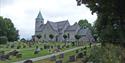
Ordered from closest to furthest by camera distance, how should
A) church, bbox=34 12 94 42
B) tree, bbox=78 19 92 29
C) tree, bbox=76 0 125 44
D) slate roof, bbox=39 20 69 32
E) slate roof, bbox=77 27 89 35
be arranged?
1. tree, bbox=76 0 125 44
2. slate roof, bbox=77 27 89 35
3. church, bbox=34 12 94 42
4. tree, bbox=78 19 92 29
5. slate roof, bbox=39 20 69 32

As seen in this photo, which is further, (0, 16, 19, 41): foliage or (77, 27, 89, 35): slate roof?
(77, 27, 89, 35): slate roof

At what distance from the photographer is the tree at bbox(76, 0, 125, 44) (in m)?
26.7

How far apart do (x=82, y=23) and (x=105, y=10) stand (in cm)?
9307

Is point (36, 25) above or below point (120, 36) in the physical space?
above

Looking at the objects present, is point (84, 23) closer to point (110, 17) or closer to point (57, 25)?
point (57, 25)

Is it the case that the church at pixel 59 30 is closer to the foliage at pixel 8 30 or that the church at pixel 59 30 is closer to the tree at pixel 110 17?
the foliage at pixel 8 30

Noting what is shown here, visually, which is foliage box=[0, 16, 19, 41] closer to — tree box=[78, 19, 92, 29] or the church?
the church

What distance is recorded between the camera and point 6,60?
1331 inches

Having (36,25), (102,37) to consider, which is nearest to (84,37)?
(36,25)

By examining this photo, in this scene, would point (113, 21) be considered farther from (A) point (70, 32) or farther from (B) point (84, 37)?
(A) point (70, 32)

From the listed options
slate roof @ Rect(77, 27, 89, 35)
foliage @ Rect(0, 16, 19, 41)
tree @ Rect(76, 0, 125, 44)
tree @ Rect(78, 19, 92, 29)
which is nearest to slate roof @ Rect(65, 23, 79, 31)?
tree @ Rect(78, 19, 92, 29)

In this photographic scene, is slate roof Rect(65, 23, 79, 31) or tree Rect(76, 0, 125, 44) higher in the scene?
slate roof Rect(65, 23, 79, 31)

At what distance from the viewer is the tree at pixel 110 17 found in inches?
1053

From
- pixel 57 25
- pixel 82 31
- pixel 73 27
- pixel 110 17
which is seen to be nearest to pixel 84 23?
pixel 73 27
